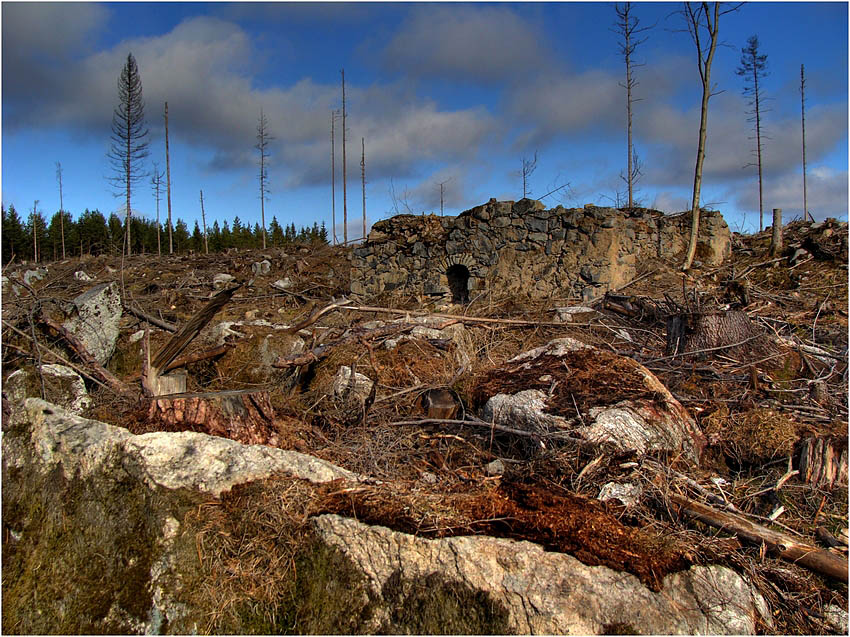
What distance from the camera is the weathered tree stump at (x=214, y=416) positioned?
3105mm

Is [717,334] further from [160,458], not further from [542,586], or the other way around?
[160,458]

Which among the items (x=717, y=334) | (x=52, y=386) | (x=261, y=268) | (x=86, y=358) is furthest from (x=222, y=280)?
(x=717, y=334)

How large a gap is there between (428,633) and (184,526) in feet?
3.84

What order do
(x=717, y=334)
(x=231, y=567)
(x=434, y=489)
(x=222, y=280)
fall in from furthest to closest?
1. (x=222, y=280)
2. (x=717, y=334)
3. (x=434, y=489)
4. (x=231, y=567)

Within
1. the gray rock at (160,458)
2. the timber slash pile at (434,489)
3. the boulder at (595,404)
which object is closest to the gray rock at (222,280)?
the timber slash pile at (434,489)

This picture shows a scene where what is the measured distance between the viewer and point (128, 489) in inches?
94.3

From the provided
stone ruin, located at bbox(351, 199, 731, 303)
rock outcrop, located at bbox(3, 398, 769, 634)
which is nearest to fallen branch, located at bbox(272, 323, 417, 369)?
rock outcrop, located at bbox(3, 398, 769, 634)

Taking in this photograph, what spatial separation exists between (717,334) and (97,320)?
775 centimetres

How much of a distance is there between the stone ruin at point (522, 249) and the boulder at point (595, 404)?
6.08 meters

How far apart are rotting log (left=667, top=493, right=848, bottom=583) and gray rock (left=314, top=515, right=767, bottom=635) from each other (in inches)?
17.0

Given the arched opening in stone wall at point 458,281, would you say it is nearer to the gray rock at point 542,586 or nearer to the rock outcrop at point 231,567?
the rock outcrop at point 231,567

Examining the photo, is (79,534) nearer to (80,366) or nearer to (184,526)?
(184,526)

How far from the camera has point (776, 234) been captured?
11656 mm

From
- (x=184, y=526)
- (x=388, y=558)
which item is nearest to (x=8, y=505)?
(x=184, y=526)
